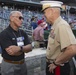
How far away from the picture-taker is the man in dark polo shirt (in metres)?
3.39

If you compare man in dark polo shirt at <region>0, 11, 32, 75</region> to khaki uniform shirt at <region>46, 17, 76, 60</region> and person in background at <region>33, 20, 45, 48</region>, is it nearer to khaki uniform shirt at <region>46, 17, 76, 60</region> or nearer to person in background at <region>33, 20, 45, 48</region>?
khaki uniform shirt at <region>46, 17, 76, 60</region>

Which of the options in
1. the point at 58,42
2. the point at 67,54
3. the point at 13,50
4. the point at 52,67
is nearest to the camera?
the point at 67,54

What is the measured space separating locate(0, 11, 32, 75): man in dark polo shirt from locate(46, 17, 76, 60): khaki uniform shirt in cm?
70

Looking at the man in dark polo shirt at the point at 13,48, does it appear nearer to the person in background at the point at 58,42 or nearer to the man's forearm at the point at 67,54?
the person in background at the point at 58,42

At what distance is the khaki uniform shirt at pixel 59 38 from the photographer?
2551 mm

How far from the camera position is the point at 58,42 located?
105 inches

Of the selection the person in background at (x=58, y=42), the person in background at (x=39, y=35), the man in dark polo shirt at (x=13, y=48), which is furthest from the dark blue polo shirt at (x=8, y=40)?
the person in background at (x=39, y=35)

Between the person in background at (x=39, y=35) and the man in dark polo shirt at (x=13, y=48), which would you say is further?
the person in background at (x=39, y=35)

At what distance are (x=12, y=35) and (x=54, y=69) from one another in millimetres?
926

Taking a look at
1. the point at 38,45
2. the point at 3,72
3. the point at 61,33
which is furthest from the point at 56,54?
the point at 38,45

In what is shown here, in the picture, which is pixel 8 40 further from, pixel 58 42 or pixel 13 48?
pixel 58 42

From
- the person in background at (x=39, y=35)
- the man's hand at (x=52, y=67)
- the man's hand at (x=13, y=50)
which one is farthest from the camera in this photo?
the person in background at (x=39, y=35)

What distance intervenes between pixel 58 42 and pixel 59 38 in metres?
0.07

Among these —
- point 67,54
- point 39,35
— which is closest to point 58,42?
point 67,54
